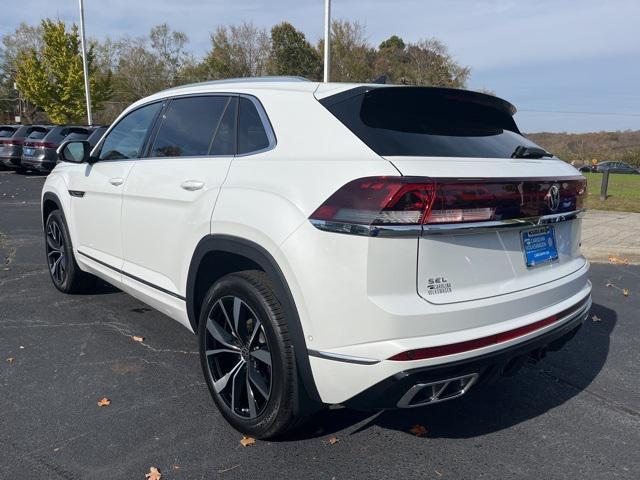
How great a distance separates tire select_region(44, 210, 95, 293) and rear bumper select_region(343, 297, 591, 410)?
11.8ft

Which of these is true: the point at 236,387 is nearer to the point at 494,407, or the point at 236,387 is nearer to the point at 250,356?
the point at 250,356

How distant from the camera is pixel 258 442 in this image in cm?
295

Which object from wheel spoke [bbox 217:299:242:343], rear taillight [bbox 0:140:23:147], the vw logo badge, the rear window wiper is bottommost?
wheel spoke [bbox 217:299:242:343]

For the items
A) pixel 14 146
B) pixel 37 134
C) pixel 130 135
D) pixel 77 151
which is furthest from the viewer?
pixel 14 146

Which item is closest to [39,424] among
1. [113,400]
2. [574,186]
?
[113,400]

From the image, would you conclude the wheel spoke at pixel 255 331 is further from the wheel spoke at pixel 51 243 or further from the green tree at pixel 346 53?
the green tree at pixel 346 53

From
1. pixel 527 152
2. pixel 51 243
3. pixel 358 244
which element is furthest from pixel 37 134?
pixel 358 244

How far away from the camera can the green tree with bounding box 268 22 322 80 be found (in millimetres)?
45250

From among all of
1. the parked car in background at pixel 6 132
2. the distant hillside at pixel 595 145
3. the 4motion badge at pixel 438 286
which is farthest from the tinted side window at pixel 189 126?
the distant hillside at pixel 595 145

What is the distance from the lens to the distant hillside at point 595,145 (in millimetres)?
48156

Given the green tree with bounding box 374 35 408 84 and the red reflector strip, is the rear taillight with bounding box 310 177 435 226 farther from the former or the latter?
the green tree with bounding box 374 35 408 84

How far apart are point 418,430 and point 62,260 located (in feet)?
12.4

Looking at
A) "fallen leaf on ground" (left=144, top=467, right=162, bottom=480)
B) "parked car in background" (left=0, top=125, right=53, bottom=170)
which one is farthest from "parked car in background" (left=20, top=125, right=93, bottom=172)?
"fallen leaf on ground" (left=144, top=467, right=162, bottom=480)

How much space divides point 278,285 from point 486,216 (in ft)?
3.16
